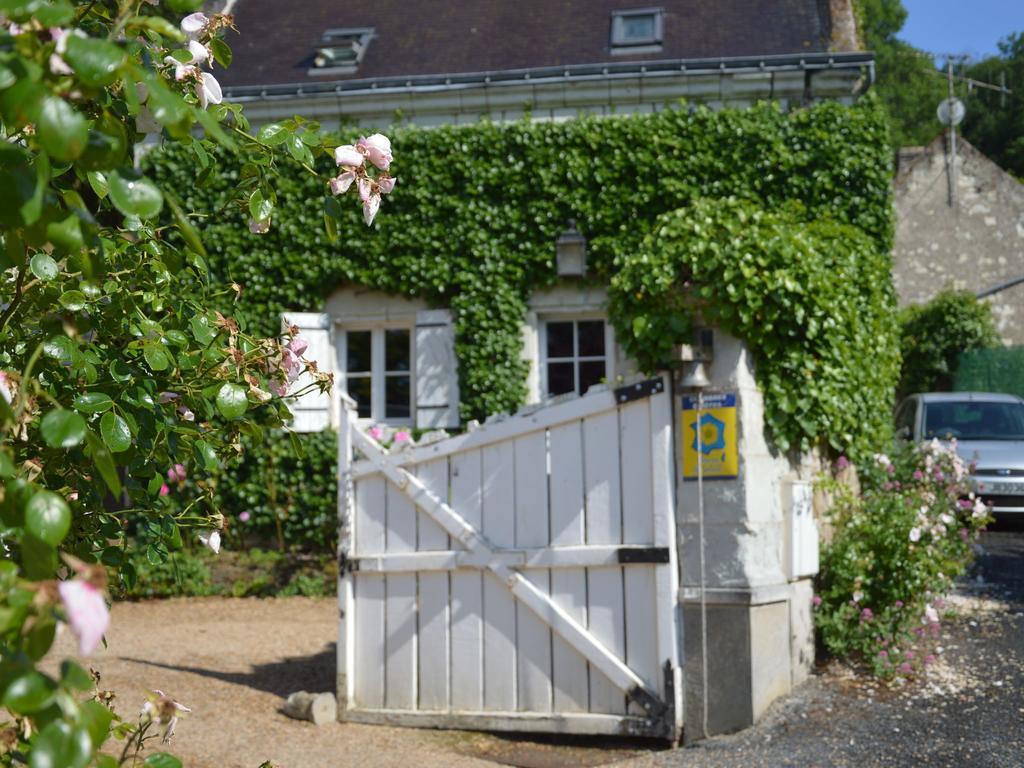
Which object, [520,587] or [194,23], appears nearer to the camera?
[194,23]

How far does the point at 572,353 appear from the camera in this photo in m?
10.7

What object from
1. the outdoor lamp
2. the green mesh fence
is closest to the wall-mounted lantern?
the outdoor lamp

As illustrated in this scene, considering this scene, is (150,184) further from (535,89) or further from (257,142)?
(535,89)

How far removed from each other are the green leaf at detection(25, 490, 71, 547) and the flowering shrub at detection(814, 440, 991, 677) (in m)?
5.04

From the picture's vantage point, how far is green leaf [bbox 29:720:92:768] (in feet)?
3.77

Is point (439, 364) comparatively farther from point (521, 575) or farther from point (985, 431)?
point (985, 431)

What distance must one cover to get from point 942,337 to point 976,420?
7180mm

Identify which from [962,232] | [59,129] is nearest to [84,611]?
[59,129]

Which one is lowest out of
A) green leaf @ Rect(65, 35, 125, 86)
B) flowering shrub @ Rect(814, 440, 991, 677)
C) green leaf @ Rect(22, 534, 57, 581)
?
flowering shrub @ Rect(814, 440, 991, 677)

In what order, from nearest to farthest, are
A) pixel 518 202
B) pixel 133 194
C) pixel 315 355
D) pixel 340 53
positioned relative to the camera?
pixel 133 194, pixel 518 202, pixel 315 355, pixel 340 53

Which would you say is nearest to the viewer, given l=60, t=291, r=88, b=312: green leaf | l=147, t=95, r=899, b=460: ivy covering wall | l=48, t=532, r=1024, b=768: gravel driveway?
l=60, t=291, r=88, b=312: green leaf

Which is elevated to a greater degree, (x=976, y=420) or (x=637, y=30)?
(x=637, y=30)

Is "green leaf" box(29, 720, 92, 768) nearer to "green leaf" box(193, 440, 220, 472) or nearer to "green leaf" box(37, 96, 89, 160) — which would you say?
"green leaf" box(37, 96, 89, 160)

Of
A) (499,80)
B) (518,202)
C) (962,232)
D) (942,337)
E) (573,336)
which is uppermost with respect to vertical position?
(962,232)
